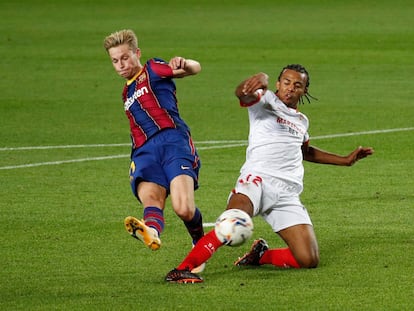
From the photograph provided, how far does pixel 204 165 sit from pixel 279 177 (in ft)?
16.9

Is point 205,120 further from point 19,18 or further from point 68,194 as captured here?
point 19,18

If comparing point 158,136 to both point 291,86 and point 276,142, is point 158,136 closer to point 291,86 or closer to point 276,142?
point 276,142

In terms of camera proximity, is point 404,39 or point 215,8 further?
point 215,8

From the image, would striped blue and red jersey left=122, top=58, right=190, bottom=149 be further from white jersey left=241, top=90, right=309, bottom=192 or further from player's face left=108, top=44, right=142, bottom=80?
white jersey left=241, top=90, right=309, bottom=192

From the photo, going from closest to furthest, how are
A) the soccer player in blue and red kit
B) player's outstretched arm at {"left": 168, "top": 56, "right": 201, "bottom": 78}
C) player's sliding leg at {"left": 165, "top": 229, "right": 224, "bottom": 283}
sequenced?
player's sliding leg at {"left": 165, "top": 229, "right": 224, "bottom": 283} < player's outstretched arm at {"left": 168, "top": 56, "right": 201, "bottom": 78} < the soccer player in blue and red kit

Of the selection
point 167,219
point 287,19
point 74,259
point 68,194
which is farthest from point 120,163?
point 287,19

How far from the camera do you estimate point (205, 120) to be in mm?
18844

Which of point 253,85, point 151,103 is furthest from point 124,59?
point 253,85

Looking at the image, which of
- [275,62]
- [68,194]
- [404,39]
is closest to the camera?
[68,194]

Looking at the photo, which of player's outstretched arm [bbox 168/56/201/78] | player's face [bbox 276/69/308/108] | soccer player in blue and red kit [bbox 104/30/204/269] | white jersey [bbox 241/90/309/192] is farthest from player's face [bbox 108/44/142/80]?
player's face [bbox 276/69/308/108]

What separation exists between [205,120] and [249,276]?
9370 millimetres

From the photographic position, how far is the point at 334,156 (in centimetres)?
1048

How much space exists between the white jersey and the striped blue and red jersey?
1.94 feet

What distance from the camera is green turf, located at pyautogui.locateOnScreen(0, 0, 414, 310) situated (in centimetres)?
907
